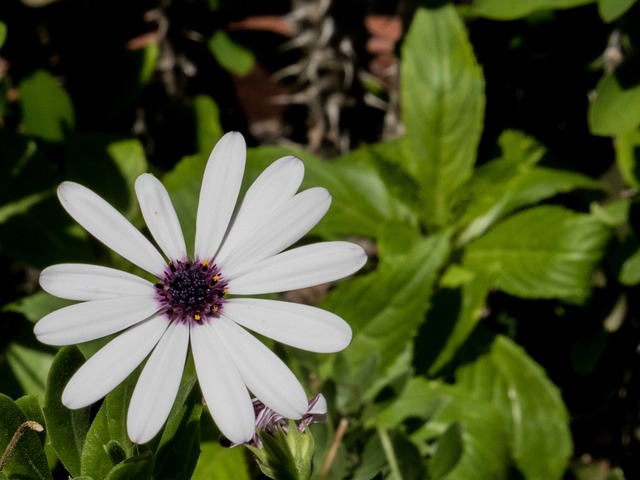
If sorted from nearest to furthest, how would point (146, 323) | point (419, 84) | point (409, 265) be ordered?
point (146, 323)
point (409, 265)
point (419, 84)

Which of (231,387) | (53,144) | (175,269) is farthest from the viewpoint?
(53,144)

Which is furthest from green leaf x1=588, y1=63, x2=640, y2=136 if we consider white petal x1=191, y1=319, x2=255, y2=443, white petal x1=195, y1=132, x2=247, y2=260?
white petal x1=191, y1=319, x2=255, y2=443

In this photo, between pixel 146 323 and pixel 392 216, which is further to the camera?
pixel 392 216

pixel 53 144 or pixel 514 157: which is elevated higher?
pixel 53 144

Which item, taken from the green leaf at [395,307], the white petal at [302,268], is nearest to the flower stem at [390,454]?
the green leaf at [395,307]

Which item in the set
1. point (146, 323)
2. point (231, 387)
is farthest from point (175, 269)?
point (231, 387)

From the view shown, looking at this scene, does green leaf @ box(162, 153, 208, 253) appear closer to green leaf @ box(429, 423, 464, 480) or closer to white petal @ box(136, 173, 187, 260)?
white petal @ box(136, 173, 187, 260)

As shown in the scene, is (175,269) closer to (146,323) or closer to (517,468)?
(146,323)
